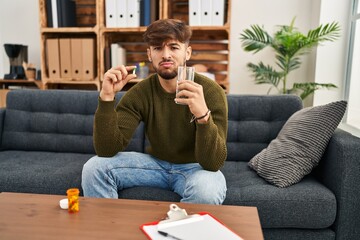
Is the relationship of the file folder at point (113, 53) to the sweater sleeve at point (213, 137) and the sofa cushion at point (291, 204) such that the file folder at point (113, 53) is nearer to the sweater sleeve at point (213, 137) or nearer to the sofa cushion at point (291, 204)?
the sweater sleeve at point (213, 137)

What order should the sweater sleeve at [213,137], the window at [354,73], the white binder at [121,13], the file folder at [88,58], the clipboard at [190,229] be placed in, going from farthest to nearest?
the file folder at [88,58] → the white binder at [121,13] → the window at [354,73] → the sweater sleeve at [213,137] → the clipboard at [190,229]

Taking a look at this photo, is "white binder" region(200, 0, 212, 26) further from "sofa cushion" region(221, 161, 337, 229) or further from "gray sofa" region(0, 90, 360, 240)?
"sofa cushion" region(221, 161, 337, 229)

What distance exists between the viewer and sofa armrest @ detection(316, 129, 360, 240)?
1.44 m

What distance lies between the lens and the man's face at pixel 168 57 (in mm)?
1448

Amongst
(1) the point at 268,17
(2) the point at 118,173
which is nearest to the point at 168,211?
(2) the point at 118,173

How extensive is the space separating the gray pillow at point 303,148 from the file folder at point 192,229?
2.23 ft

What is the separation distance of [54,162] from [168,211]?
3.49 ft

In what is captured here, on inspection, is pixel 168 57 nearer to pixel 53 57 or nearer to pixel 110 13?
pixel 110 13

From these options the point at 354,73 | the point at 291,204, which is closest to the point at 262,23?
the point at 354,73

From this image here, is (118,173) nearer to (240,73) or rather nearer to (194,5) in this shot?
(194,5)

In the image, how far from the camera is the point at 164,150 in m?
1.54

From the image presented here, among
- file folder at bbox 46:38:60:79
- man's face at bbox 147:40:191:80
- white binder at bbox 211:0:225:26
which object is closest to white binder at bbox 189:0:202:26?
white binder at bbox 211:0:225:26

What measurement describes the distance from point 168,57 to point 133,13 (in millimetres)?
1524

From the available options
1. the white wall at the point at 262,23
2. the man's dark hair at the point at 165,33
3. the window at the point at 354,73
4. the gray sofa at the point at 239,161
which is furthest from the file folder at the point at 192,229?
the white wall at the point at 262,23
